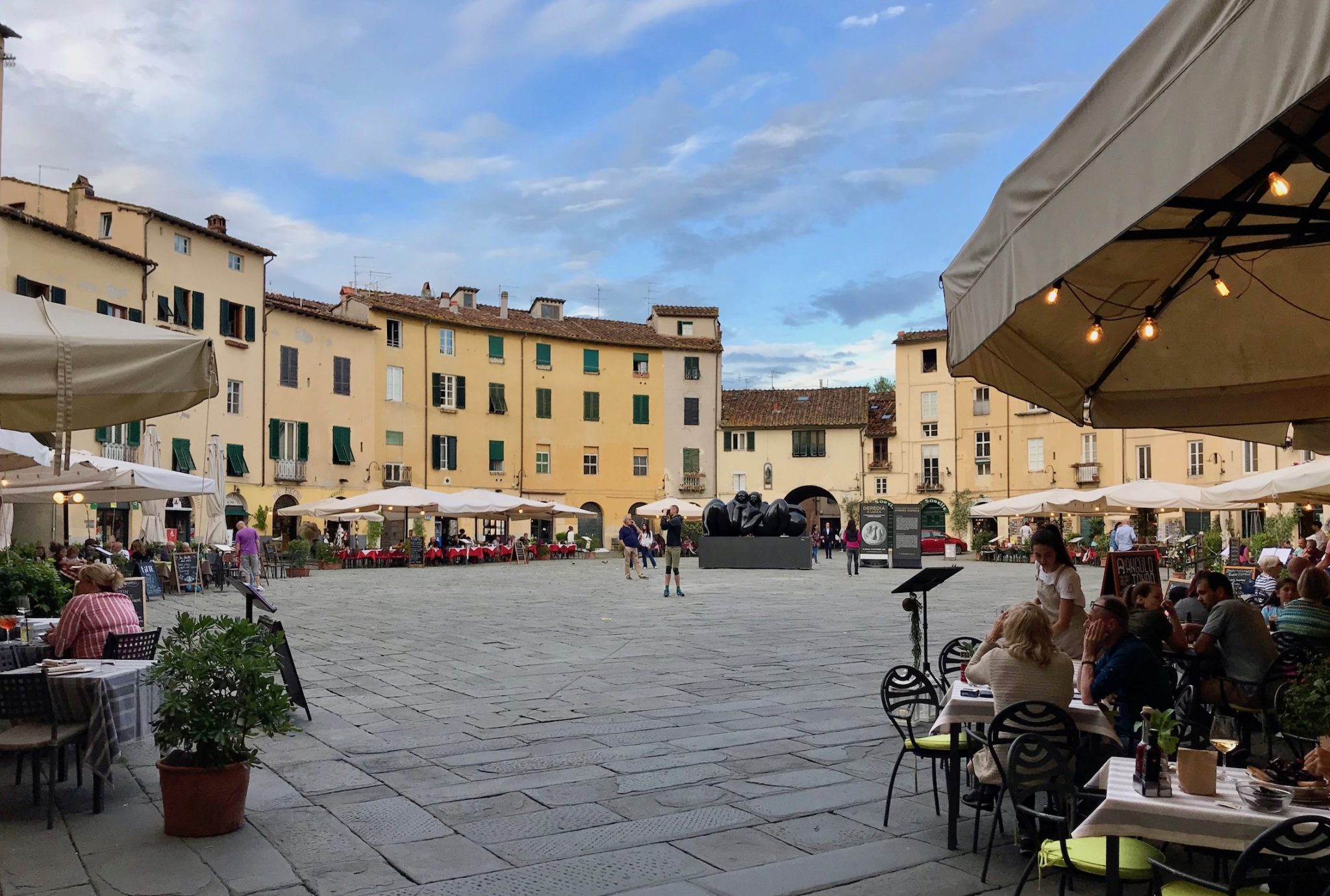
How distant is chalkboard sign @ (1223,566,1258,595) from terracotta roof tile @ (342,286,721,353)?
106 ft

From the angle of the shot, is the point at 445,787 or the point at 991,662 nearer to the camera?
the point at 991,662

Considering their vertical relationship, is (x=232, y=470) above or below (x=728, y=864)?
above

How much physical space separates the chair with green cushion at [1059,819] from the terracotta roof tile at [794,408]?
4627 centimetres

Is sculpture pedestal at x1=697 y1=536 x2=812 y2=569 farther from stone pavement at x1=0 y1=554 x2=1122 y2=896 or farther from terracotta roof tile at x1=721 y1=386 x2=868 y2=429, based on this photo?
terracotta roof tile at x1=721 y1=386 x2=868 y2=429

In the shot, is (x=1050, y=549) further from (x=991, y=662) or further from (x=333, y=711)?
(x=333, y=711)

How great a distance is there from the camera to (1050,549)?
21.4ft

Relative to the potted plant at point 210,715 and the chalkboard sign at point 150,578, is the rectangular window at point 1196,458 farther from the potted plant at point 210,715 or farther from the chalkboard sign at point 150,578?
the potted plant at point 210,715

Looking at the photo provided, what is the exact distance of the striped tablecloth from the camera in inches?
207

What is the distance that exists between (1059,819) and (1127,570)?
5.74 metres

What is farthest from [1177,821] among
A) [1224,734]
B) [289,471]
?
[289,471]

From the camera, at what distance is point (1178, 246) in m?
4.50

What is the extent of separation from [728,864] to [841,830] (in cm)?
70

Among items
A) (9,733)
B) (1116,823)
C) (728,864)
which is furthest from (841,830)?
(9,733)

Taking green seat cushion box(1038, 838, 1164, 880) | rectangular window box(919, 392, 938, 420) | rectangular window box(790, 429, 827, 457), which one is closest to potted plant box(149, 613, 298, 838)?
green seat cushion box(1038, 838, 1164, 880)
